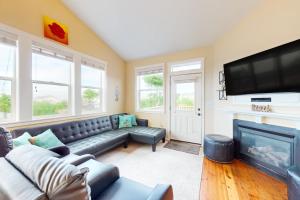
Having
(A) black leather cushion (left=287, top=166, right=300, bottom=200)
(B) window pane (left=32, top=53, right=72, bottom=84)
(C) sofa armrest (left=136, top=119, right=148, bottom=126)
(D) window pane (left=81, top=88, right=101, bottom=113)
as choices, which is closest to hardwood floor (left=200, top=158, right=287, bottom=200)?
(A) black leather cushion (left=287, top=166, right=300, bottom=200)

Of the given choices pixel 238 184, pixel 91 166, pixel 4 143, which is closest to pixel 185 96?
pixel 238 184

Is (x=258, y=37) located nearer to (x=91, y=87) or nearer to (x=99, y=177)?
(x=99, y=177)

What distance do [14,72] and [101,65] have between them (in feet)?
6.35

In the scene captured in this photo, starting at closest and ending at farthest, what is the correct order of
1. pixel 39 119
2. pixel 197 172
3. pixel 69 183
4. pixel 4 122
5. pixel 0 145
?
pixel 69 183
pixel 0 145
pixel 4 122
pixel 197 172
pixel 39 119

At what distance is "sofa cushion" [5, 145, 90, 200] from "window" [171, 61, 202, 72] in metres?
3.74

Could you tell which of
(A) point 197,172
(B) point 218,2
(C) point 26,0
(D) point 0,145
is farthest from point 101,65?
(A) point 197,172

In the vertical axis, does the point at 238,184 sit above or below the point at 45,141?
below

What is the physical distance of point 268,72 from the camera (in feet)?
7.17

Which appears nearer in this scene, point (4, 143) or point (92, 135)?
point (4, 143)

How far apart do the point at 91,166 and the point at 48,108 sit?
2.15 m

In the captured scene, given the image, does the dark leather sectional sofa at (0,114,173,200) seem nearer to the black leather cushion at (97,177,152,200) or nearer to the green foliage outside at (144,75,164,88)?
the black leather cushion at (97,177,152,200)

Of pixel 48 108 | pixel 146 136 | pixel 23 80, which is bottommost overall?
pixel 146 136

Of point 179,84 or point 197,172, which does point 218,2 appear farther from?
point 197,172

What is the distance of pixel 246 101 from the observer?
268cm
